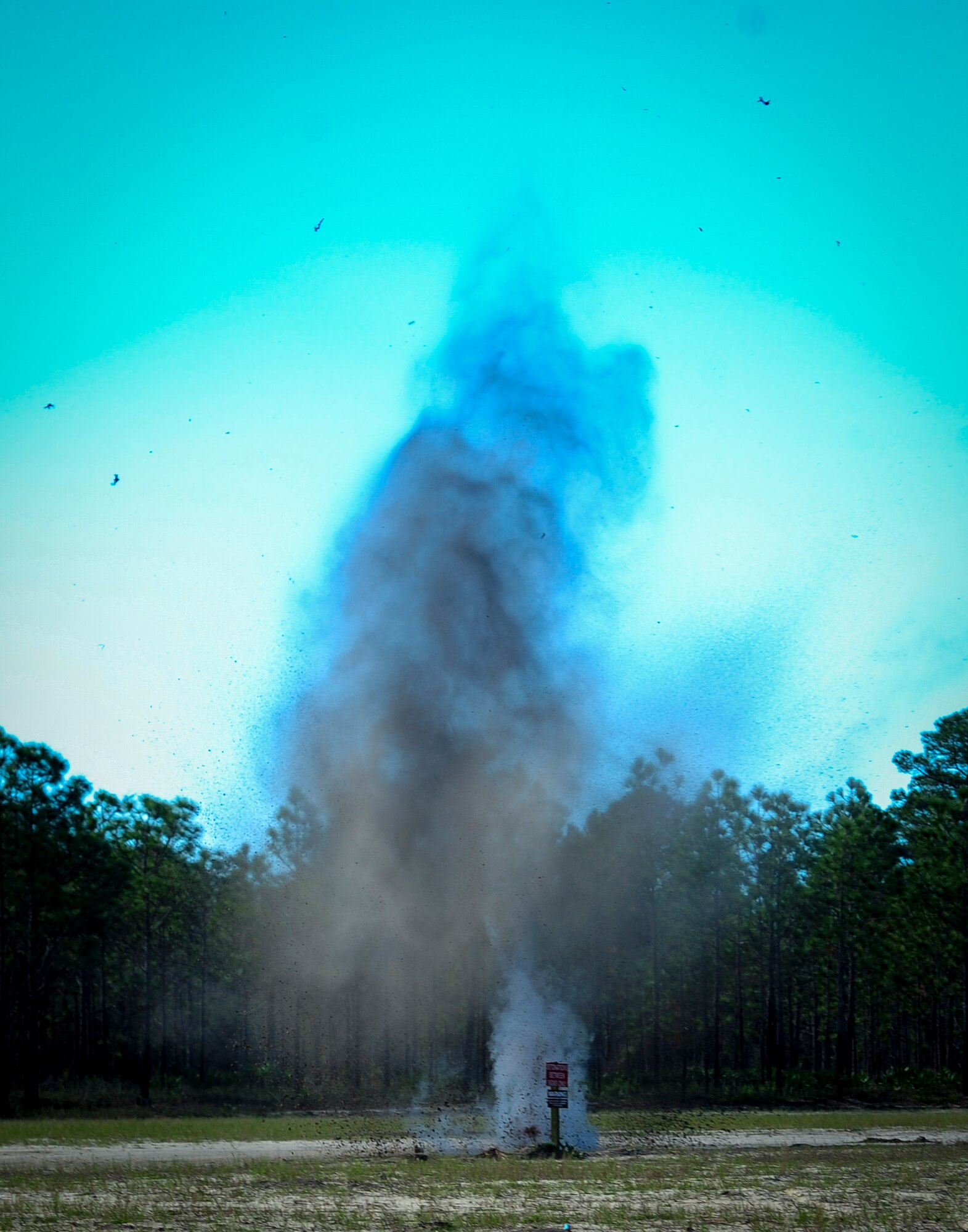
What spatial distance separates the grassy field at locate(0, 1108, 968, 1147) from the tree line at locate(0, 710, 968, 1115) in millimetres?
9061

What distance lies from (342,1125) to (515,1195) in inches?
1010

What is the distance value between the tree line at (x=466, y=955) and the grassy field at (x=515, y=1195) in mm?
30654

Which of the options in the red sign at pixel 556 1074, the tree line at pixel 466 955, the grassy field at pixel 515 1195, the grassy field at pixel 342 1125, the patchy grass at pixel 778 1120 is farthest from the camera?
the tree line at pixel 466 955

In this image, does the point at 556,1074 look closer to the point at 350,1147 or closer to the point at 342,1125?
the point at 350,1147

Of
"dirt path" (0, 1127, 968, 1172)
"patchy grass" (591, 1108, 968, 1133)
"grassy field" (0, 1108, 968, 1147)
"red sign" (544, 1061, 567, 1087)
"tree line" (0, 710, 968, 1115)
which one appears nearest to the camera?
"red sign" (544, 1061, 567, 1087)

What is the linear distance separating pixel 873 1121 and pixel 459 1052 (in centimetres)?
4831

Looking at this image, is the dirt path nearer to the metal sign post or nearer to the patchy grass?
the patchy grass

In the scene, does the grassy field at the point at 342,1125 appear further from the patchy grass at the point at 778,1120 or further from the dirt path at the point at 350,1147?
the dirt path at the point at 350,1147

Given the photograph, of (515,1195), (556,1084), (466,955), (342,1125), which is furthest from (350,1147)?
(466,955)

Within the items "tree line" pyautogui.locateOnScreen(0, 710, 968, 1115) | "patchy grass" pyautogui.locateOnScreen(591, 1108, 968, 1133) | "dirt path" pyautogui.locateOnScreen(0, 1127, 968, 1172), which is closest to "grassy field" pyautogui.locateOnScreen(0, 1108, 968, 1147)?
"patchy grass" pyautogui.locateOnScreen(591, 1108, 968, 1133)

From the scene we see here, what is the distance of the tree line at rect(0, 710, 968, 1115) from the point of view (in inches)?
2434

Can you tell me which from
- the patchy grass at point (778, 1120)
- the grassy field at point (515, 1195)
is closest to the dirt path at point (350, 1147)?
the grassy field at point (515, 1195)

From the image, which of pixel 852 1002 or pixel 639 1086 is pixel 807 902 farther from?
pixel 639 1086

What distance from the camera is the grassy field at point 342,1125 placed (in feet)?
128
